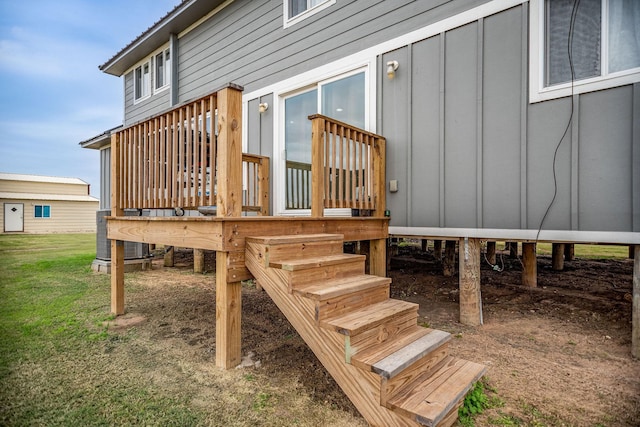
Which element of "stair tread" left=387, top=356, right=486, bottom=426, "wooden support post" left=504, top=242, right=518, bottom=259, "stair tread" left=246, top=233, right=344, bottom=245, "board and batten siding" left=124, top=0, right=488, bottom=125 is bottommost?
"stair tread" left=387, top=356, right=486, bottom=426

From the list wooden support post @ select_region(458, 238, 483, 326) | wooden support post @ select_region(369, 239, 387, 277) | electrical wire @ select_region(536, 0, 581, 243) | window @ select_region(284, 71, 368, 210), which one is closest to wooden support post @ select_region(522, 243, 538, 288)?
wooden support post @ select_region(458, 238, 483, 326)

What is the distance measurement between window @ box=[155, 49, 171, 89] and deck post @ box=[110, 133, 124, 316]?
4.92 meters

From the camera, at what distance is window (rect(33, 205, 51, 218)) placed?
1864 centimetres

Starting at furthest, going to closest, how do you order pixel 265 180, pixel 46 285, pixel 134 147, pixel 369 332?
pixel 265 180 < pixel 46 285 < pixel 134 147 < pixel 369 332

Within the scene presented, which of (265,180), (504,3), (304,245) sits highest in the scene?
(504,3)

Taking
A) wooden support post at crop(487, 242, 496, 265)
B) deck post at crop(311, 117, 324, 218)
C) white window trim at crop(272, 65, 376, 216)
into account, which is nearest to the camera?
deck post at crop(311, 117, 324, 218)

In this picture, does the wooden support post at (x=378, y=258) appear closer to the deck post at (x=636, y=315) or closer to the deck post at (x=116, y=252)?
the deck post at (x=636, y=315)

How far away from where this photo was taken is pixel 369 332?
1917 mm

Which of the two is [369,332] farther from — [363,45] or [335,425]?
[363,45]

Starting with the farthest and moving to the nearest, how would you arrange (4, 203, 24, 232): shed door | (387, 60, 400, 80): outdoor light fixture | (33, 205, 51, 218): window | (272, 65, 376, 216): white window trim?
1. (33, 205, 51, 218): window
2. (4, 203, 24, 232): shed door
3. (272, 65, 376, 216): white window trim
4. (387, 60, 400, 80): outdoor light fixture

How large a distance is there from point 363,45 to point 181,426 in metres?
→ 4.48

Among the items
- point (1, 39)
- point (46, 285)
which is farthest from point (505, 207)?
point (46, 285)

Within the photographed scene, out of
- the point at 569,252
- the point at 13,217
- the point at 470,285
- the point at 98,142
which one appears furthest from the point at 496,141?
the point at 13,217

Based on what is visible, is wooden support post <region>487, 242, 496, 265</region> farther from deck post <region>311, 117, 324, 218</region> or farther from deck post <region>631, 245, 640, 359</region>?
deck post <region>311, 117, 324, 218</region>
